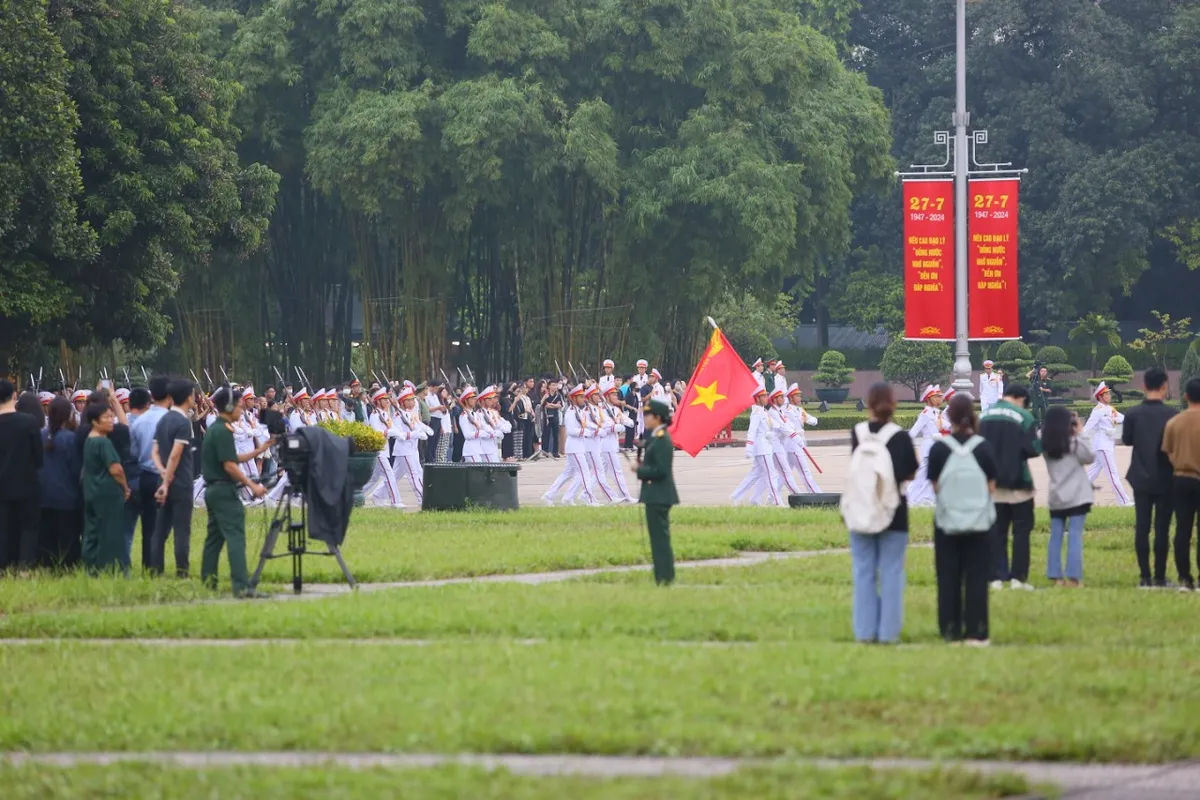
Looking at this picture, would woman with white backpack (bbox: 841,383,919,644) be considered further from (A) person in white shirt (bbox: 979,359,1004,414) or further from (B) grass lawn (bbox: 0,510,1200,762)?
(A) person in white shirt (bbox: 979,359,1004,414)

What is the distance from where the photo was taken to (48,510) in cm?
1798

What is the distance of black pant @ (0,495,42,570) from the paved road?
1193 cm

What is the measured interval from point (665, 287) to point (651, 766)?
40.2m

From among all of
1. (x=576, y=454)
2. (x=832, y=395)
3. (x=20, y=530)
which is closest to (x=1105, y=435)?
(x=576, y=454)

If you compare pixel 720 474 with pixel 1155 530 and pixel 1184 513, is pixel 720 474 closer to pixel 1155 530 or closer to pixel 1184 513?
pixel 1155 530

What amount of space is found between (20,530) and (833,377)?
53.2 m

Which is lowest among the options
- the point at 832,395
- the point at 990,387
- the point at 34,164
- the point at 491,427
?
the point at 491,427

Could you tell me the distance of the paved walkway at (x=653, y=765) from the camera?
852 centimetres

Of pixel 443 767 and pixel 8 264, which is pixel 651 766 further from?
pixel 8 264

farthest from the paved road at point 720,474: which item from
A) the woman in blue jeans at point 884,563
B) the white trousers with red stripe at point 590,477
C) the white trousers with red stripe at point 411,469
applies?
the woman in blue jeans at point 884,563

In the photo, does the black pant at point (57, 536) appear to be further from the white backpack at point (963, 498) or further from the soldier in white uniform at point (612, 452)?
the soldier in white uniform at point (612, 452)

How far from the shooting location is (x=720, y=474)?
3569 centimetres

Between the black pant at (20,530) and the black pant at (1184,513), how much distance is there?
9363 millimetres

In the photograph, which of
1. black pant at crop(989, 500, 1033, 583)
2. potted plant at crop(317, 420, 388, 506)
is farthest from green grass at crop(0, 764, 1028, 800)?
potted plant at crop(317, 420, 388, 506)
